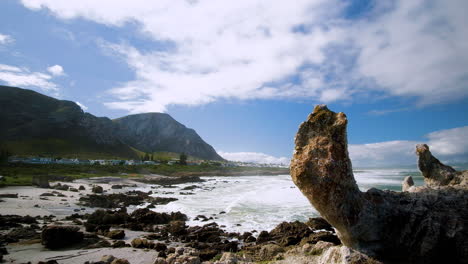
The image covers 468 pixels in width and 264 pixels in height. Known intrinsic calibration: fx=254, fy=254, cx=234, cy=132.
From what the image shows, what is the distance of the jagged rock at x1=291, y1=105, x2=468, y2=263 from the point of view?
6.96m

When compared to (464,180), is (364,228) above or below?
below

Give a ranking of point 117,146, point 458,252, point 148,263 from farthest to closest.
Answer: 1. point 117,146
2. point 148,263
3. point 458,252

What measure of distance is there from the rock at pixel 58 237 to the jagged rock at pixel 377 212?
12.4 metres

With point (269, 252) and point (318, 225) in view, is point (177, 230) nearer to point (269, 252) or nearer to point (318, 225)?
point (269, 252)

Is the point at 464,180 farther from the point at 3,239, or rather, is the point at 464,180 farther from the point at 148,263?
the point at 3,239

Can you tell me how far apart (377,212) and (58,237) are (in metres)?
14.3

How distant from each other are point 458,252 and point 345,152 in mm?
3825

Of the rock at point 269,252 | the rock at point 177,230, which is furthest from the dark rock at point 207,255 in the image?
the rock at point 177,230

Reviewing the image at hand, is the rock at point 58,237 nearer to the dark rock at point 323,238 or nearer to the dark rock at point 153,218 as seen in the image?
the dark rock at point 153,218

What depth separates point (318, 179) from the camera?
7332mm

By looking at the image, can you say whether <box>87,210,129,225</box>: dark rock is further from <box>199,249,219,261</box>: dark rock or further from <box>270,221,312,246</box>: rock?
<box>270,221,312,246</box>: rock

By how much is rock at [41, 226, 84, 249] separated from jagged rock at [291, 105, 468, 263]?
1237 centimetres

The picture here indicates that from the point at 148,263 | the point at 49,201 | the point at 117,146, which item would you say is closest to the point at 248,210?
the point at 148,263

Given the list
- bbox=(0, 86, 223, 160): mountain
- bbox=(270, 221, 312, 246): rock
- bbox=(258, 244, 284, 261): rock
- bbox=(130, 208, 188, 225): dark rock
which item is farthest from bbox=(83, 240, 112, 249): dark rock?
bbox=(0, 86, 223, 160): mountain
